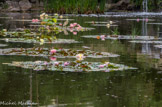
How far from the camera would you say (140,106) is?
23.4ft

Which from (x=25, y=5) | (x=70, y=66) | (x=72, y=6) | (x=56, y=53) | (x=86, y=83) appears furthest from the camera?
(x=25, y=5)

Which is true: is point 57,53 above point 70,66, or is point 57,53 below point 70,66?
below

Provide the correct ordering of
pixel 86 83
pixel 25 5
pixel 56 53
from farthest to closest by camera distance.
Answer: pixel 25 5 < pixel 56 53 < pixel 86 83

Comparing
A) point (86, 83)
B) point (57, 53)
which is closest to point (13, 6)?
point (57, 53)

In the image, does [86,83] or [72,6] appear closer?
[86,83]

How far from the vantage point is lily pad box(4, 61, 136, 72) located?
34.9ft

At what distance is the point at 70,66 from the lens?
11.0 meters

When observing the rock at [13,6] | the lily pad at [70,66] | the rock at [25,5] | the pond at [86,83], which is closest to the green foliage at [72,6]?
the rock at [25,5]

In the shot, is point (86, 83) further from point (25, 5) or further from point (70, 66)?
point (25, 5)

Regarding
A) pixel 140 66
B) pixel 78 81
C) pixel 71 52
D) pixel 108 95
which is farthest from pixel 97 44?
pixel 108 95

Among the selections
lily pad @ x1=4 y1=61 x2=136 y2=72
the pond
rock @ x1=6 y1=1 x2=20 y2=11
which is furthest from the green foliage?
lily pad @ x1=4 y1=61 x2=136 y2=72

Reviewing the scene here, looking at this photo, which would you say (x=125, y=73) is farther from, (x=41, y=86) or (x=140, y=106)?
(x=140, y=106)

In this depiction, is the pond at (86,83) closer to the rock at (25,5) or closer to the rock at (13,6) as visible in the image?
the rock at (13,6)

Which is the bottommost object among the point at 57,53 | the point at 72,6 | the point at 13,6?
the point at 13,6
